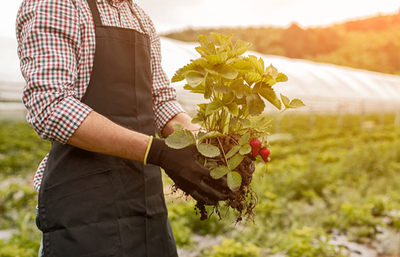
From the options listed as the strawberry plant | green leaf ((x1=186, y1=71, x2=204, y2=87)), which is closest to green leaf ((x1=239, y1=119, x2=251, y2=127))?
the strawberry plant

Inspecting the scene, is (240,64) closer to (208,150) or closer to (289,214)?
(208,150)

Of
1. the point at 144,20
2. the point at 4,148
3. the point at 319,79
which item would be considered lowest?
the point at 4,148

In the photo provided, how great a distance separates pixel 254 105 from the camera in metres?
0.98

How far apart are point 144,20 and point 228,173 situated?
0.77 metres

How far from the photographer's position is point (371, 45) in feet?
149

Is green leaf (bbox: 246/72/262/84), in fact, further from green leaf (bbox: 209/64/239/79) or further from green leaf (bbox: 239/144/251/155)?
green leaf (bbox: 239/144/251/155)

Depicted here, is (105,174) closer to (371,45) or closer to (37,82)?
(37,82)

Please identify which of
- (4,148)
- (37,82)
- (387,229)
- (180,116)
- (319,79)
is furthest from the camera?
(319,79)

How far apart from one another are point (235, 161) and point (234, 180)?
2.6 inches

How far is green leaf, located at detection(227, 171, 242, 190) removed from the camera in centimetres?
95

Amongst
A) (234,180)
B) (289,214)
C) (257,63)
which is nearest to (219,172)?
(234,180)

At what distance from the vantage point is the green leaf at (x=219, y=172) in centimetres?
96

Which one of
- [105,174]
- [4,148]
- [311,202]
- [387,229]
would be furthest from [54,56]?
[4,148]

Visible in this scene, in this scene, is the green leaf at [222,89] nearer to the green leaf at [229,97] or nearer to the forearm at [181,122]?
the green leaf at [229,97]
